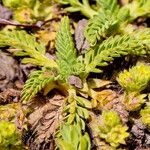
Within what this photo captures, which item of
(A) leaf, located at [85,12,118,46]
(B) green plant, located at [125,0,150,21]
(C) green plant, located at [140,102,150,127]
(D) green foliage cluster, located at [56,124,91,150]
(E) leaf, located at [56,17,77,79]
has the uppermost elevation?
(B) green plant, located at [125,0,150,21]

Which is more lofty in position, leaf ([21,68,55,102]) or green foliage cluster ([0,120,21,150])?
leaf ([21,68,55,102])

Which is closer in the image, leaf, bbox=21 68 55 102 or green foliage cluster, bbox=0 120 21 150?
green foliage cluster, bbox=0 120 21 150

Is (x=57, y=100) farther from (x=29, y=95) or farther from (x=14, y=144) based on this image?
(x=14, y=144)

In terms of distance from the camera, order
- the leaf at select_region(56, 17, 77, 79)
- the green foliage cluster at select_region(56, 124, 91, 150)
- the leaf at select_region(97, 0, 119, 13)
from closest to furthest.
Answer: the green foliage cluster at select_region(56, 124, 91, 150), the leaf at select_region(56, 17, 77, 79), the leaf at select_region(97, 0, 119, 13)

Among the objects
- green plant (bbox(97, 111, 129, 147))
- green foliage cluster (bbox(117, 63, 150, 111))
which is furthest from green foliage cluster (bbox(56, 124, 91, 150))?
green foliage cluster (bbox(117, 63, 150, 111))

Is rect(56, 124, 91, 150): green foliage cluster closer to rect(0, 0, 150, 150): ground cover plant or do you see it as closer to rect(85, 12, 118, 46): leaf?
rect(0, 0, 150, 150): ground cover plant

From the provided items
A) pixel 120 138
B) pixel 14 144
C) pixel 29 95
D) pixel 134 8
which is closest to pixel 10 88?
pixel 29 95

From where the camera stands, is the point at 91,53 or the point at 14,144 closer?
the point at 14,144

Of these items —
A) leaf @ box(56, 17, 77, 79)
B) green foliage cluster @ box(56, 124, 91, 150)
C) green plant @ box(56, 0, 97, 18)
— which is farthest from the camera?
green plant @ box(56, 0, 97, 18)

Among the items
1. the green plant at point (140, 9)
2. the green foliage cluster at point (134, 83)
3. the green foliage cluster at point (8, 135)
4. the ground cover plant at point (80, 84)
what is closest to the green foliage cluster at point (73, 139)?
the ground cover plant at point (80, 84)
